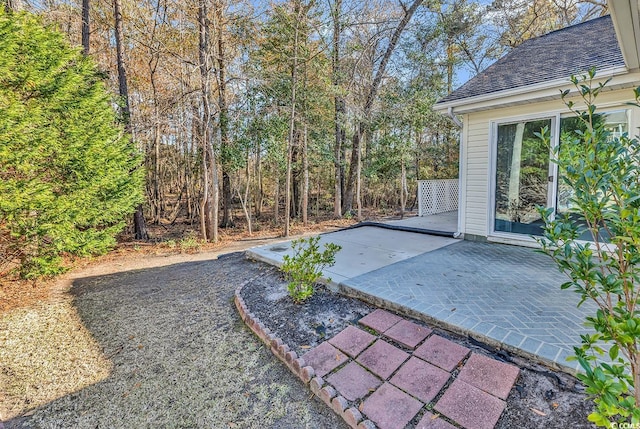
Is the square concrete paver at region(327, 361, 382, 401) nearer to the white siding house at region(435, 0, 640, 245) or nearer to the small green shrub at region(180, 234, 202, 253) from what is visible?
the white siding house at region(435, 0, 640, 245)

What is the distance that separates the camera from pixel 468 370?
2.17 metres

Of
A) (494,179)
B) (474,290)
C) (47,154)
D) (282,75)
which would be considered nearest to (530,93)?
(494,179)

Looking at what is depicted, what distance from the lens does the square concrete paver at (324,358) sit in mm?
2350

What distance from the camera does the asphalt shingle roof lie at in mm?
4480

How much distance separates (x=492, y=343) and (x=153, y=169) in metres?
12.3

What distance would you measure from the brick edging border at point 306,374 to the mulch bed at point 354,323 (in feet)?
0.24

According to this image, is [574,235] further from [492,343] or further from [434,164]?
[434,164]

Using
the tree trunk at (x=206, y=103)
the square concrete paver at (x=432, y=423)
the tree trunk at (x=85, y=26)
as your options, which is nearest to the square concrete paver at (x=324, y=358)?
the square concrete paver at (x=432, y=423)

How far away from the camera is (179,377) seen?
2477mm

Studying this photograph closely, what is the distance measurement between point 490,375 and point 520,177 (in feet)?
14.0

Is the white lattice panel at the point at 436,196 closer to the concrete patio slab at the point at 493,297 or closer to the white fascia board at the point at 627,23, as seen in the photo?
the concrete patio slab at the point at 493,297

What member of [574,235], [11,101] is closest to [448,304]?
[574,235]

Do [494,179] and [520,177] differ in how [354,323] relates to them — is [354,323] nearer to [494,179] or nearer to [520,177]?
[494,179]

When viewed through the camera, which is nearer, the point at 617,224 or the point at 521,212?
the point at 617,224
